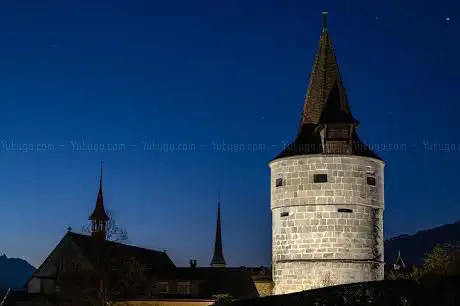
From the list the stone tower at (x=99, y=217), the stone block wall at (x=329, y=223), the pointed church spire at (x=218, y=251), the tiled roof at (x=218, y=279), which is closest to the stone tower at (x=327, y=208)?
the stone block wall at (x=329, y=223)

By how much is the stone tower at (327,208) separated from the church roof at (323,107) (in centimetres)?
5

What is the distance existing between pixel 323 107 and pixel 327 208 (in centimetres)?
504

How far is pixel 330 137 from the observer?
118 feet

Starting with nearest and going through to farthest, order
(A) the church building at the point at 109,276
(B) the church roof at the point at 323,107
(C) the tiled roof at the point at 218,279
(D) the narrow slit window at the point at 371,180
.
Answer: (D) the narrow slit window at the point at 371,180 → (B) the church roof at the point at 323,107 → (A) the church building at the point at 109,276 → (C) the tiled roof at the point at 218,279

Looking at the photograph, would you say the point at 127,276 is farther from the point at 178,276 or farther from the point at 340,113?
the point at 340,113

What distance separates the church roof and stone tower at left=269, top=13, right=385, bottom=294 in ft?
0.17

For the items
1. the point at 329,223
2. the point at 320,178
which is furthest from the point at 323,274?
the point at 320,178

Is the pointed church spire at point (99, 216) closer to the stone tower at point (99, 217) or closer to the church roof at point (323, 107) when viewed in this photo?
the stone tower at point (99, 217)

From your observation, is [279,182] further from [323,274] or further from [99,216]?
[99,216]

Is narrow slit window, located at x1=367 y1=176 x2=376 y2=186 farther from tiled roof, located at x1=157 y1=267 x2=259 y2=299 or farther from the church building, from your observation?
tiled roof, located at x1=157 y1=267 x2=259 y2=299

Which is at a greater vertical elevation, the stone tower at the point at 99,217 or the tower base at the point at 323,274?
the stone tower at the point at 99,217

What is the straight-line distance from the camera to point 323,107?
37.1 meters

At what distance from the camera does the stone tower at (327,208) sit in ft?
114

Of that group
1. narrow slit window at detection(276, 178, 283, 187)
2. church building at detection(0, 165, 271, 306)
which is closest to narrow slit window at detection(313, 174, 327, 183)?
narrow slit window at detection(276, 178, 283, 187)
